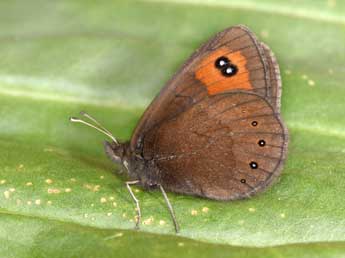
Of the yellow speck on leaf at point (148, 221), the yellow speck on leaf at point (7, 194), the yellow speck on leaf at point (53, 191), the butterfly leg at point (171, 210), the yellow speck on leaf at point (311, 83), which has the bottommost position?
the yellow speck on leaf at point (7, 194)

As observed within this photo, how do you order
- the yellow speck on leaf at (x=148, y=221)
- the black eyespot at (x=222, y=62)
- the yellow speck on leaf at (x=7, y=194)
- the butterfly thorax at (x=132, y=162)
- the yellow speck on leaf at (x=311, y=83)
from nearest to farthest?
1. the yellow speck on leaf at (x=148, y=221)
2. the yellow speck on leaf at (x=7, y=194)
3. the black eyespot at (x=222, y=62)
4. the butterfly thorax at (x=132, y=162)
5. the yellow speck on leaf at (x=311, y=83)

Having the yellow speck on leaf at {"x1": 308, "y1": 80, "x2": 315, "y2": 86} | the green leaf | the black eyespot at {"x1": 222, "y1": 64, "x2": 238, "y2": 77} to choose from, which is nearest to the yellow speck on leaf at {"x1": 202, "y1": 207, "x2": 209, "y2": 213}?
the green leaf

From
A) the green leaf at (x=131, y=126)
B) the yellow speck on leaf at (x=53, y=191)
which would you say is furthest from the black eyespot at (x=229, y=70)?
the yellow speck on leaf at (x=53, y=191)

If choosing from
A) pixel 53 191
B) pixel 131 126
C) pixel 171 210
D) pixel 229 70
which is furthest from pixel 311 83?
pixel 53 191

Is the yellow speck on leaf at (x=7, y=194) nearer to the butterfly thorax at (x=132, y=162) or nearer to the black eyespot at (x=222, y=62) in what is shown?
the butterfly thorax at (x=132, y=162)

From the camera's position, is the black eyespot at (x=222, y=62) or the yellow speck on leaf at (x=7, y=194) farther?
the black eyespot at (x=222, y=62)

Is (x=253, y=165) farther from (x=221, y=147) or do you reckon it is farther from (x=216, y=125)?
(x=216, y=125)

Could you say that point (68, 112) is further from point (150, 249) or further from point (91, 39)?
point (150, 249)
